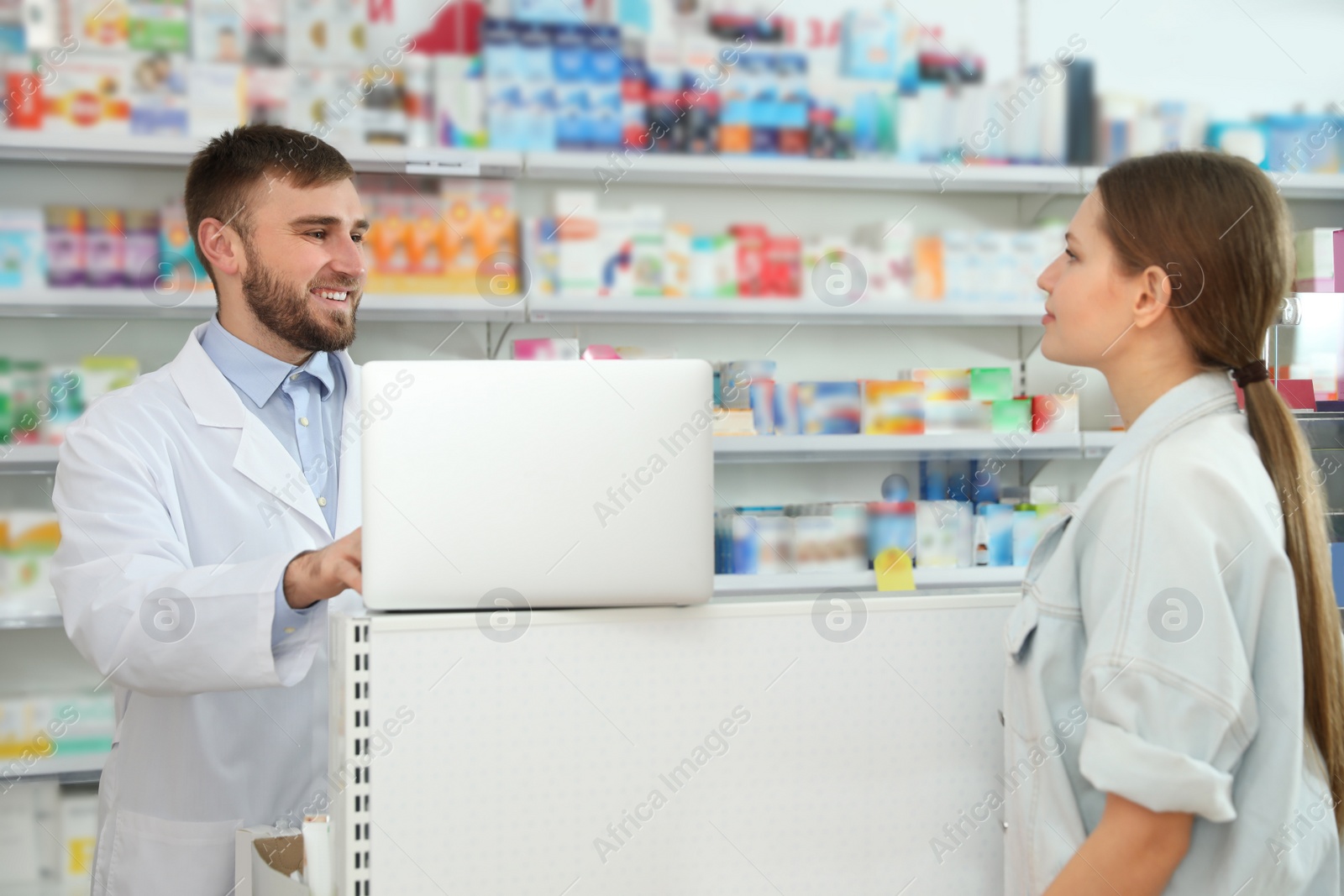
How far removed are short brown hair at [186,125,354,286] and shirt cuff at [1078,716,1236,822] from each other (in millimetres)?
1540

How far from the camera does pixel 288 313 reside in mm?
1736

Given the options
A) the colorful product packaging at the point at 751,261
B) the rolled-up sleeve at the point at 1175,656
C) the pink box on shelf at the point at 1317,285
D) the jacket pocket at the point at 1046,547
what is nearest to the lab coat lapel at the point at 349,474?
the jacket pocket at the point at 1046,547

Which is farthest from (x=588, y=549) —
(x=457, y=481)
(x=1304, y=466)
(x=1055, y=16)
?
(x=1055, y=16)

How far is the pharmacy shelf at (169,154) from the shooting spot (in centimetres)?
262

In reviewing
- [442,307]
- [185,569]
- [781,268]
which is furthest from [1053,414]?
[185,569]

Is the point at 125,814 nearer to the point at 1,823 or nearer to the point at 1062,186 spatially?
the point at 1,823

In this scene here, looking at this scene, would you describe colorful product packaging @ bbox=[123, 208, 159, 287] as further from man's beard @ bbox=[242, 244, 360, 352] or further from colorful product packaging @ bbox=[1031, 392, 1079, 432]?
colorful product packaging @ bbox=[1031, 392, 1079, 432]

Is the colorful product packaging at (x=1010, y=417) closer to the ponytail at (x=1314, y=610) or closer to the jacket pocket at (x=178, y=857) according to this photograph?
the ponytail at (x=1314, y=610)

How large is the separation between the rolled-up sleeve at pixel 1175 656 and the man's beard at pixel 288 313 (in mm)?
1308

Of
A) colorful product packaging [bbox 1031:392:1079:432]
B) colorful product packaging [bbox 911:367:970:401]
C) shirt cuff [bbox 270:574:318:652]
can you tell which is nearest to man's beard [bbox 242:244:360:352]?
shirt cuff [bbox 270:574:318:652]

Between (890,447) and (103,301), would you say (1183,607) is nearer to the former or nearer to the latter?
(890,447)

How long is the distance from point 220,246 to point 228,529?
0.53 metres

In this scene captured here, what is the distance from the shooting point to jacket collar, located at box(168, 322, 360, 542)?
1.59 meters

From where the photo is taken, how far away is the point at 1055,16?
361cm
